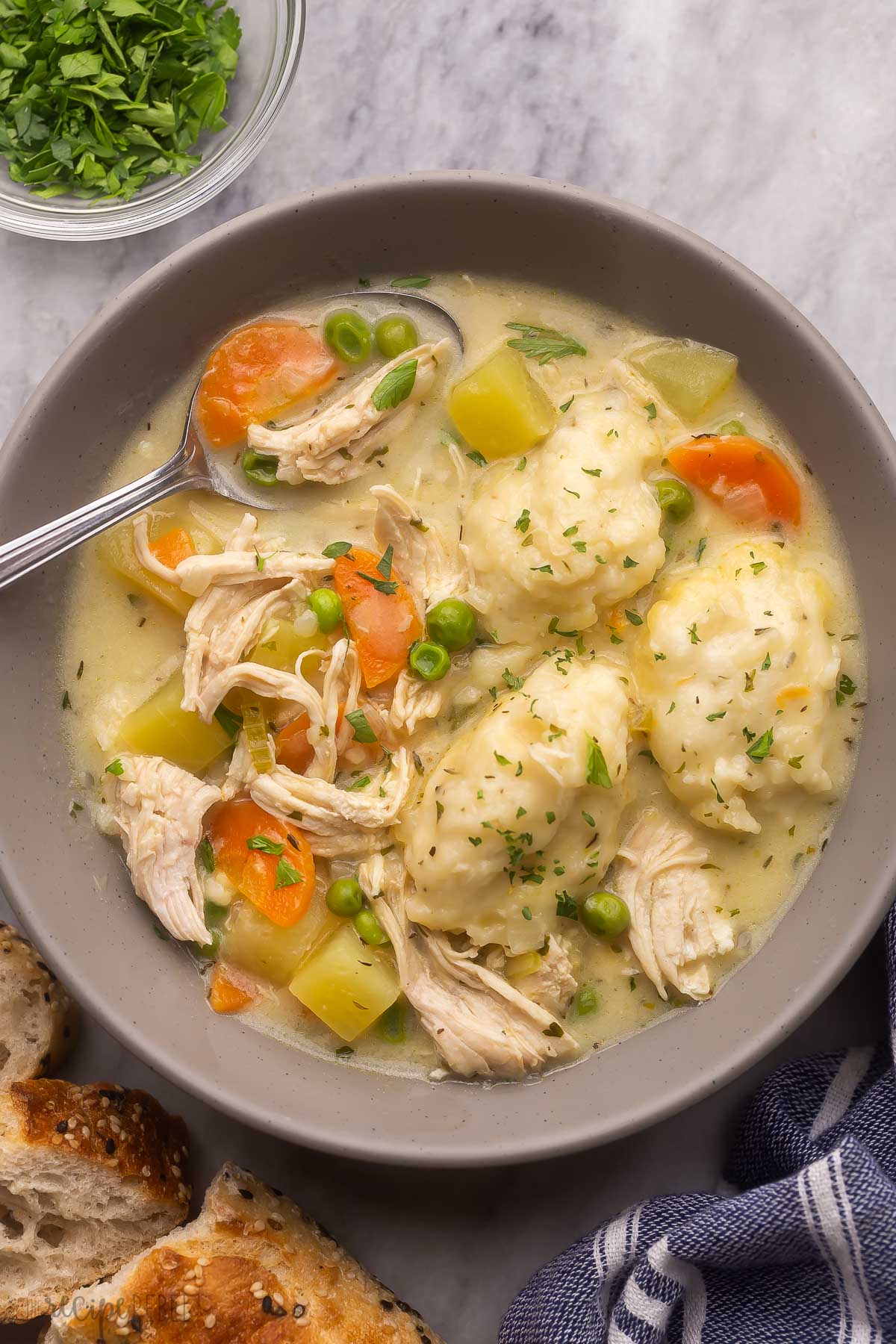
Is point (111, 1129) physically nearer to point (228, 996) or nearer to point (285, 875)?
point (228, 996)

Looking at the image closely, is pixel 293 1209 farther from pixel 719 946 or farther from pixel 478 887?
pixel 719 946

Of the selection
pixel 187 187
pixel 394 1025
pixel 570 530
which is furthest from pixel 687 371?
pixel 394 1025

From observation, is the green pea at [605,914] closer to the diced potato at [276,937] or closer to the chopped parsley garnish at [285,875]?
the diced potato at [276,937]

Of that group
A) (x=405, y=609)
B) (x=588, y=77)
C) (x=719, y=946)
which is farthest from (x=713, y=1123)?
(x=588, y=77)

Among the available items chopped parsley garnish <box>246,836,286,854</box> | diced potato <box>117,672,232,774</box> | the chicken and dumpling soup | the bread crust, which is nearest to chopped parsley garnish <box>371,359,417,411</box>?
the chicken and dumpling soup

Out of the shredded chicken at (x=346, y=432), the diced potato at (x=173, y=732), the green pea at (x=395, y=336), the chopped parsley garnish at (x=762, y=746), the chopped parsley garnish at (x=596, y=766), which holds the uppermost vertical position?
the green pea at (x=395, y=336)

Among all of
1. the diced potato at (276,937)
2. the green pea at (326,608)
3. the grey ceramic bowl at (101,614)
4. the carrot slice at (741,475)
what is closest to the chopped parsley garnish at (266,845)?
the diced potato at (276,937)
